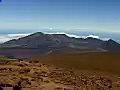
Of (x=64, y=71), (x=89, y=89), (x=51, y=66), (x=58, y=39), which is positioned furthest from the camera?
(x=58, y=39)

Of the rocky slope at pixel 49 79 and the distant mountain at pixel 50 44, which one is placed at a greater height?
the rocky slope at pixel 49 79

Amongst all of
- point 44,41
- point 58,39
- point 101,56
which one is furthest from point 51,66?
point 58,39

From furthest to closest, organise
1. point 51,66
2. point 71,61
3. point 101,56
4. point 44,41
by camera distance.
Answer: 1. point 44,41
2. point 101,56
3. point 71,61
4. point 51,66

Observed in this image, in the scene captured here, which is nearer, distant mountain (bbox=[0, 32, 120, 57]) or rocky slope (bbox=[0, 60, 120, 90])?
rocky slope (bbox=[0, 60, 120, 90])

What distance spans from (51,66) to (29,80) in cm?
407

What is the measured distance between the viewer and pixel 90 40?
7018 inches

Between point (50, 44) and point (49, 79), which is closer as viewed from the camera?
point (49, 79)

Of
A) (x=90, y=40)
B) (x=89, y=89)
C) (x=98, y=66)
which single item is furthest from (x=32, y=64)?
(x=90, y=40)

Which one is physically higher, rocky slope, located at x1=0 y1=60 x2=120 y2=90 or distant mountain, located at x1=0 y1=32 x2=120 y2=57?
rocky slope, located at x1=0 y1=60 x2=120 y2=90

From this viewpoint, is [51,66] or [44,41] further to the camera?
[44,41]

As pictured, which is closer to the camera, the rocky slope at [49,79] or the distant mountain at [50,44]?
the rocky slope at [49,79]

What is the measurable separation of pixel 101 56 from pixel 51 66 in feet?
17.3

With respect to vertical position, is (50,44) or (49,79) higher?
(49,79)

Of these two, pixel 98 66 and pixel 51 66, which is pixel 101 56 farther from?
pixel 51 66
